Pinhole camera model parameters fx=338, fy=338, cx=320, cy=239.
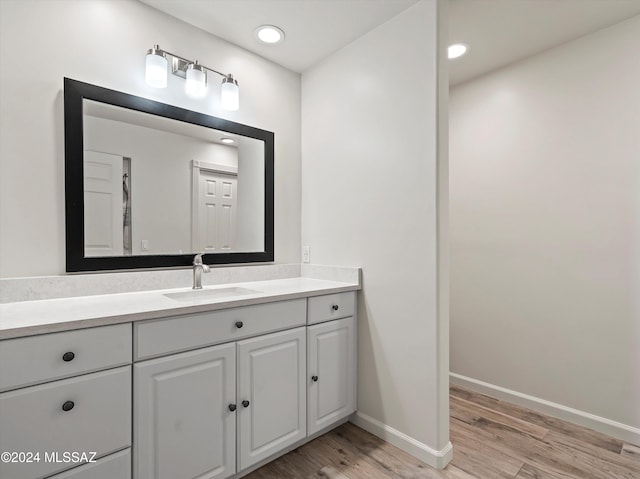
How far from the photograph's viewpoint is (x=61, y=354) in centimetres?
111

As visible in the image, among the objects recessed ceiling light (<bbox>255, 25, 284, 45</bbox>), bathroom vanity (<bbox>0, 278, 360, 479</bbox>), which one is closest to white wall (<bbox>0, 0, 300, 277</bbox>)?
bathroom vanity (<bbox>0, 278, 360, 479</bbox>)

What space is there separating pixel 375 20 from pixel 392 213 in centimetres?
112

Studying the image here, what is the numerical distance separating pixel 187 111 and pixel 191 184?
1.38 ft

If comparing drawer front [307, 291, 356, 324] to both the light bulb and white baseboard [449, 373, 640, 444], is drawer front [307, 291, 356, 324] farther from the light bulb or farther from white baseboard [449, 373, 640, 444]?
the light bulb

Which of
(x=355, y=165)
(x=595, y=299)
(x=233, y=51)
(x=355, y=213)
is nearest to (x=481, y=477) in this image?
(x=595, y=299)

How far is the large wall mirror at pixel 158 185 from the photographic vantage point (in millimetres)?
1612

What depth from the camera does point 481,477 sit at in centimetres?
163

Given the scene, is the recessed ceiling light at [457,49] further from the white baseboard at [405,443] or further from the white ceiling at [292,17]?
the white baseboard at [405,443]

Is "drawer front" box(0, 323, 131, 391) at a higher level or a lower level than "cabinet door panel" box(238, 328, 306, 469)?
higher

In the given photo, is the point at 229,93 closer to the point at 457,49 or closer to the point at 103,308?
the point at 103,308

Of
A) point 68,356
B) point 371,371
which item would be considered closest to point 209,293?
point 68,356

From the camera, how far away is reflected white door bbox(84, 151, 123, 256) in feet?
5.35

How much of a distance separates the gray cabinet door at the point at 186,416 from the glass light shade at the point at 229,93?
141 centimetres

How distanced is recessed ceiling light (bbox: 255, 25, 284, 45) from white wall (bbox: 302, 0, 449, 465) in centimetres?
39
